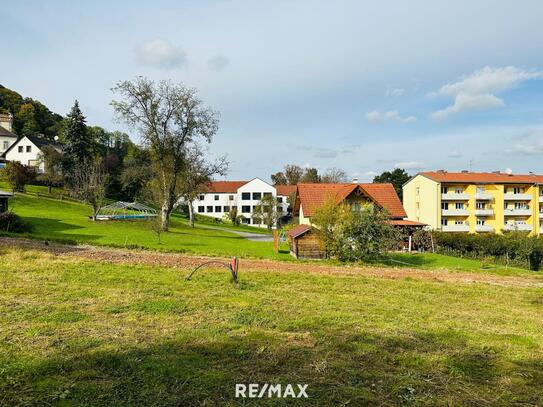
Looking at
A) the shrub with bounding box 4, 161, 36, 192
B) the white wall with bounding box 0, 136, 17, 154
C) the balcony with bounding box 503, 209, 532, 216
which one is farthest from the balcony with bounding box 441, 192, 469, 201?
the white wall with bounding box 0, 136, 17, 154

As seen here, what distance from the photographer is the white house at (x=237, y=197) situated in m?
72.8

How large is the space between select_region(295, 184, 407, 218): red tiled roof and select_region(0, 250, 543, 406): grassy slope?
2287cm

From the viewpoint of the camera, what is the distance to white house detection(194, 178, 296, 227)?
72.8 m

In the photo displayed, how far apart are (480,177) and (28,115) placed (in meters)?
89.5

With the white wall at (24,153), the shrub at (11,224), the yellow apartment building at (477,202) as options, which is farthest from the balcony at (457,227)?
the white wall at (24,153)

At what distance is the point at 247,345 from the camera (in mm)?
5832

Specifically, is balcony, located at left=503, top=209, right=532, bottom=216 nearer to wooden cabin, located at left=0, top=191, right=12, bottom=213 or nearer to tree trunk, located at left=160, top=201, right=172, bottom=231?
tree trunk, located at left=160, top=201, right=172, bottom=231

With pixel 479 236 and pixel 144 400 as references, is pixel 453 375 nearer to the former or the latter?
pixel 144 400

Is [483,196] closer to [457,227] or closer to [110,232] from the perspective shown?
[457,227]

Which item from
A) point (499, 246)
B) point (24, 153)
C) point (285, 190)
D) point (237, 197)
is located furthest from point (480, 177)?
point (24, 153)

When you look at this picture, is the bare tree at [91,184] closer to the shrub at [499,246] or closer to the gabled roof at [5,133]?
the gabled roof at [5,133]

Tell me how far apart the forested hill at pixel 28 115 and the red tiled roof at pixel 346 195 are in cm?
6628

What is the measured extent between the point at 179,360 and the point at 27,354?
6.79 feet

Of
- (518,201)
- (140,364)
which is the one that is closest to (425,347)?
(140,364)
